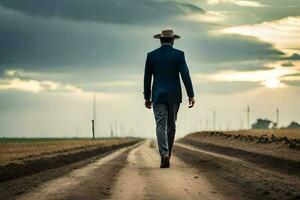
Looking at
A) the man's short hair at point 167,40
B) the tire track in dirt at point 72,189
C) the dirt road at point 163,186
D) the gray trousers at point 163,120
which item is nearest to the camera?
the tire track in dirt at point 72,189

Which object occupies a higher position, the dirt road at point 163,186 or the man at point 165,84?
the man at point 165,84

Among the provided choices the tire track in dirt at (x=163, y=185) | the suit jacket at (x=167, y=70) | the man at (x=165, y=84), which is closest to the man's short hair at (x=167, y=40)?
the man at (x=165, y=84)

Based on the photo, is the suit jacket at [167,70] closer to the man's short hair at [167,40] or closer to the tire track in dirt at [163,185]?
the man's short hair at [167,40]

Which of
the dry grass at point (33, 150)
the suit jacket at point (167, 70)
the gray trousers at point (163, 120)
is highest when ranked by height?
the suit jacket at point (167, 70)

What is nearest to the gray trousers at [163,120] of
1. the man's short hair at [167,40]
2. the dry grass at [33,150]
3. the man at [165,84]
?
the man at [165,84]

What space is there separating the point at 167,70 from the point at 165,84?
386 millimetres

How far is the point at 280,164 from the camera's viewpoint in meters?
20.6

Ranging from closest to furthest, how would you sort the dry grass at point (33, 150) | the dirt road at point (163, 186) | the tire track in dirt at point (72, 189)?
the tire track in dirt at point (72, 189) < the dirt road at point (163, 186) < the dry grass at point (33, 150)

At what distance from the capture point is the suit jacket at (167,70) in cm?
1731

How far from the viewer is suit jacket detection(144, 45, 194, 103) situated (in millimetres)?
17312

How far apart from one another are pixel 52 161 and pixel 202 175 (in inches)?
Result: 576

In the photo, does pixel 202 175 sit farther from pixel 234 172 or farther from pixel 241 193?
pixel 241 193

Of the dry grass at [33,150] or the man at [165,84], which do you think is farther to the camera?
the dry grass at [33,150]

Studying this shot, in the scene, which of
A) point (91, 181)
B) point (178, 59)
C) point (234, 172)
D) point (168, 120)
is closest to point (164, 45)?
point (178, 59)
